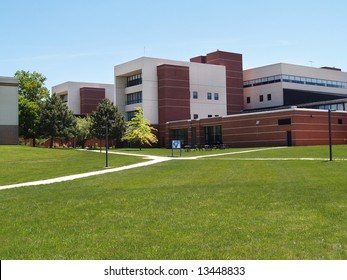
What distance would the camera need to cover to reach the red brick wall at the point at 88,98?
327ft

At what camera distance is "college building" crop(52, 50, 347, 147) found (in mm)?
65250

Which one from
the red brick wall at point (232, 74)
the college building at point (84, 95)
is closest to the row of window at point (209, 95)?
the red brick wall at point (232, 74)

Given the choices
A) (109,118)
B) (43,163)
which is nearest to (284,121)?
(109,118)

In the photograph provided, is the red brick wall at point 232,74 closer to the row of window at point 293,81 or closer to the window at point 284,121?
the row of window at point 293,81

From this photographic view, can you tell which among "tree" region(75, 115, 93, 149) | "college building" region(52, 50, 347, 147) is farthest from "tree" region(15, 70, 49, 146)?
"college building" region(52, 50, 347, 147)

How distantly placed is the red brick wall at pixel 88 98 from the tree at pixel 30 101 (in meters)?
18.8

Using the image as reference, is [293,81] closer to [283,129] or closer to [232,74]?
[232,74]

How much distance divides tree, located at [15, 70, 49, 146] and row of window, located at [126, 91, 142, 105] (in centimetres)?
1435

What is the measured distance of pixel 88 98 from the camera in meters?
99.9

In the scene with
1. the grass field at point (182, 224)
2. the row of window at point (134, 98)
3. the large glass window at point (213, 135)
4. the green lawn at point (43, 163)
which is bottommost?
the green lawn at point (43, 163)

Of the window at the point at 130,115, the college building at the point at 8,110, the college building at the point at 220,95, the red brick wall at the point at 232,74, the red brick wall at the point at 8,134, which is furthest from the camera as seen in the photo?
the red brick wall at the point at 232,74

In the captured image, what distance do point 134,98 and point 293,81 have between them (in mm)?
29967

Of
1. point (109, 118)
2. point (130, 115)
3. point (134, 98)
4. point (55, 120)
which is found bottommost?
point (55, 120)

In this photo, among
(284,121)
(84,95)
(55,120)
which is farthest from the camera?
(84,95)
